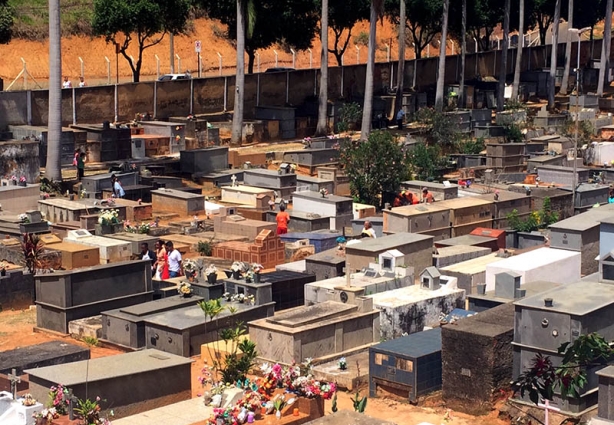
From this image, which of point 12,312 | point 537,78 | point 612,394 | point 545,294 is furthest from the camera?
point 537,78

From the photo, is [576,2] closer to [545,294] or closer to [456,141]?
[456,141]

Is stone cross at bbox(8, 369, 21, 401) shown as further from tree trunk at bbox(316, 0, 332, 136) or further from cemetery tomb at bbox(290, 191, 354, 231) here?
tree trunk at bbox(316, 0, 332, 136)

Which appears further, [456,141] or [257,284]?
[456,141]

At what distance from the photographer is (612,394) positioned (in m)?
21.4

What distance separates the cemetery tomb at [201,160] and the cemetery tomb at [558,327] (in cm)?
2322

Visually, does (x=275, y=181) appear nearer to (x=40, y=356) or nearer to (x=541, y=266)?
(x=541, y=266)

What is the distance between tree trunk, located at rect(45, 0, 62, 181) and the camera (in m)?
42.6

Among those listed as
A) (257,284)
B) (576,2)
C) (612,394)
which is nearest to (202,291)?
(257,284)

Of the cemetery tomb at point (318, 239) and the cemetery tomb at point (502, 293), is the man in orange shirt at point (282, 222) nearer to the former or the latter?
the cemetery tomb at point (318, 239)

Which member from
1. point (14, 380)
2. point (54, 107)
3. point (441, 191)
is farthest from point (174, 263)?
point (54, 107)

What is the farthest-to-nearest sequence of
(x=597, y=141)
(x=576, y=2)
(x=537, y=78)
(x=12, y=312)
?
(x=576, y=2), (x=537, y=78), (x=597, y=141), (x=12, y=312)

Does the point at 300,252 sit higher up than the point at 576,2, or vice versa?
the point at 576,2

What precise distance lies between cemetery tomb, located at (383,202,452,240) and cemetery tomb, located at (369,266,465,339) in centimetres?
626

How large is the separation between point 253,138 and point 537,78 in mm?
28764
